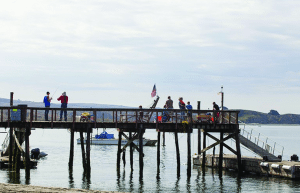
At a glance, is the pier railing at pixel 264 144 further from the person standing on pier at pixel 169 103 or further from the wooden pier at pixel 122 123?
the person standing on pier at pixel 169 103

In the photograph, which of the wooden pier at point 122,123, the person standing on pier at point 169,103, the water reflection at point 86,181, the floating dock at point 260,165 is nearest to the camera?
the water reflection at point 86,181

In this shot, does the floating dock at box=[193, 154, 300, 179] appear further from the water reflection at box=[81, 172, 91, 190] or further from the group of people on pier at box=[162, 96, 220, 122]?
the water reflection at box=[81, 172, 91, 190]

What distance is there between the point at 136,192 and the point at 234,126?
11.2 meters

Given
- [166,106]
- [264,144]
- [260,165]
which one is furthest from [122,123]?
[264,144]

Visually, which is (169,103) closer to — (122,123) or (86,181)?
(122,123)

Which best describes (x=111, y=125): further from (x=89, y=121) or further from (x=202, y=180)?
(x=202, y=180)

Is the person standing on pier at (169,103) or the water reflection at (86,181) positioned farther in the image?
the person standing on pier at (169,103)

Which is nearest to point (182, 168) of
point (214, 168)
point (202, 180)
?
point (214, 168)

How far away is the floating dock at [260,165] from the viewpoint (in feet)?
130

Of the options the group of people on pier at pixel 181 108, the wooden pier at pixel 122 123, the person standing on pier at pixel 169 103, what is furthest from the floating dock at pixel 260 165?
the person standing on pier at pixel 169 103

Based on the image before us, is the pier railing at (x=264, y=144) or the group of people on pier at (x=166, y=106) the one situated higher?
the group of people on pier at (x=166, y=106)

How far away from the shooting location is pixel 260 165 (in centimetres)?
4291

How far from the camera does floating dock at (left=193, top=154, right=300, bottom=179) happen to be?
39.8 m

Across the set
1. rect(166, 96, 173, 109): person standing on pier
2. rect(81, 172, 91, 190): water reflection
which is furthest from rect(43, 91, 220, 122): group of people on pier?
rect(81, 172, 91, 190): water reflection
